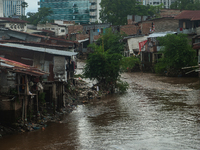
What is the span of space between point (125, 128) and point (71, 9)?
68965mm

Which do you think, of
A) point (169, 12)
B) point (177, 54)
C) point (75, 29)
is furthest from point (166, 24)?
point (75, 29)

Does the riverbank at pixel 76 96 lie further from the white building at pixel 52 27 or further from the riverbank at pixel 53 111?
the white building at pixel 52 27

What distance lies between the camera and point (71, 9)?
78438mm

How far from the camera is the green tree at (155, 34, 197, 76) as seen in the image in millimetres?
29625

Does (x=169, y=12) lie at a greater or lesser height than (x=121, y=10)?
lesser

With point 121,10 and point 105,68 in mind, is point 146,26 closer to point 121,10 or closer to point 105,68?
point 121,10

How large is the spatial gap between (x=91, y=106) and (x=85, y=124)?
425cm

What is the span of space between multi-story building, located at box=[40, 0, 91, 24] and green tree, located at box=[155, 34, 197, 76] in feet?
158

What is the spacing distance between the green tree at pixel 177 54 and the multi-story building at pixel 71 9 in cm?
4816

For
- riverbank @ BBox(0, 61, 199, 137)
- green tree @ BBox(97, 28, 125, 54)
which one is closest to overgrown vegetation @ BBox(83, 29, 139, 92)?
riverbank @ BBox(0, 61, 199, 137)

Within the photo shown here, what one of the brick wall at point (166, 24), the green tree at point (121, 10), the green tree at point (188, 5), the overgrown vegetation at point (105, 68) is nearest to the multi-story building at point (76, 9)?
the green tree at point (121, 10)

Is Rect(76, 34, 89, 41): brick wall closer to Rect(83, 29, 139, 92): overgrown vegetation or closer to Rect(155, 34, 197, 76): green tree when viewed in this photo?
Rect(155, 34, 197, 76): green tree

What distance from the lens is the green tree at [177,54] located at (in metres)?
29.6

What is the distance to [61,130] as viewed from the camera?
12.6 metres
